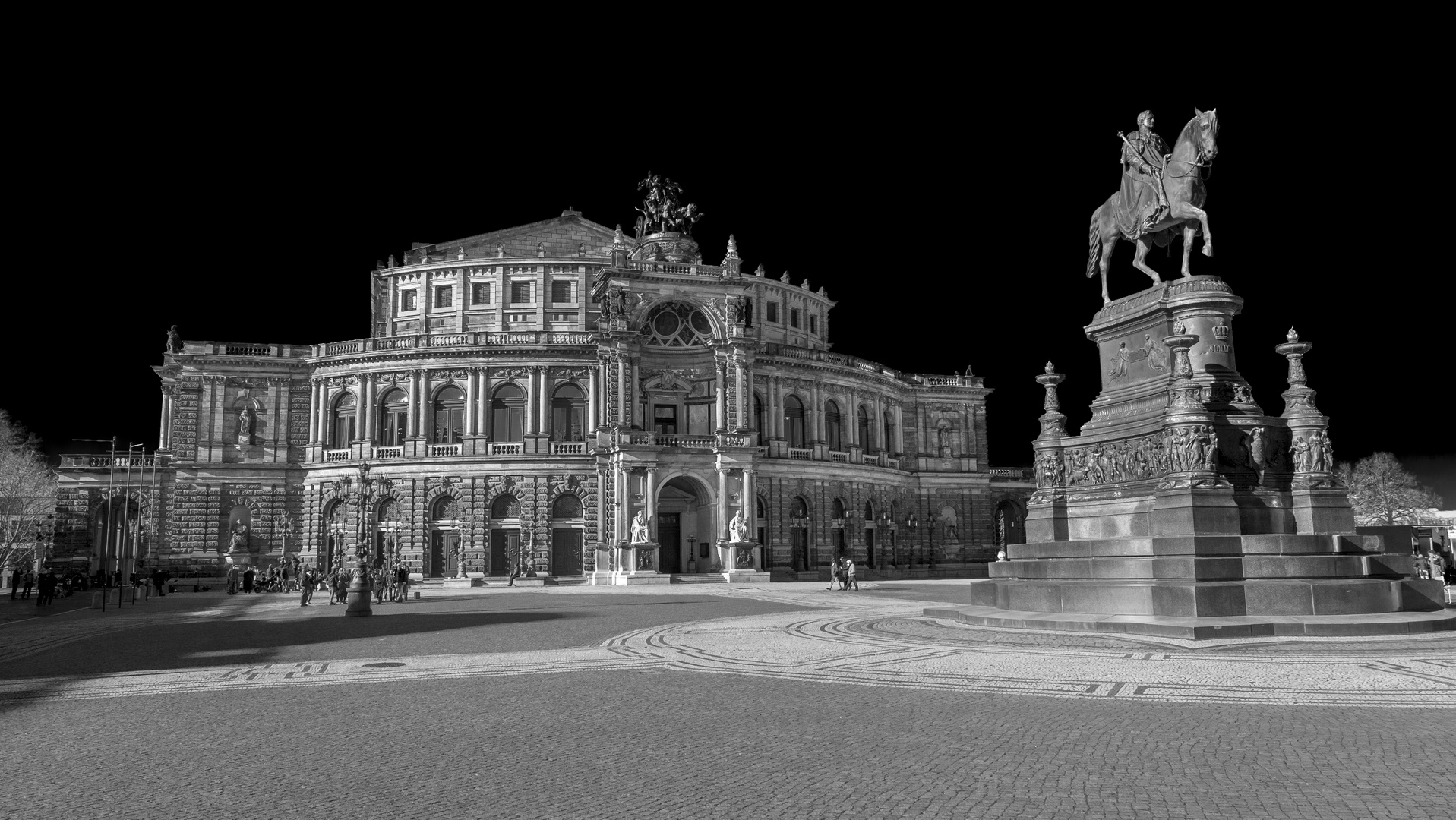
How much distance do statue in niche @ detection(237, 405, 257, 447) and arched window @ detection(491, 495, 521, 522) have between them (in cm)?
1704

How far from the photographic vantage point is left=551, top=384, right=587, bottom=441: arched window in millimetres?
63719

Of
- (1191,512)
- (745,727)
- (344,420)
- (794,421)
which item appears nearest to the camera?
(745,727)

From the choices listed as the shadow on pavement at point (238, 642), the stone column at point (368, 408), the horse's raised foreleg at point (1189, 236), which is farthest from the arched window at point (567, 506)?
the horse's raised foreleg at point (1189, 236)

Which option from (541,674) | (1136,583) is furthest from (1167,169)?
(541,674)

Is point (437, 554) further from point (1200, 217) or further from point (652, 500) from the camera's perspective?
point (1200, 217)

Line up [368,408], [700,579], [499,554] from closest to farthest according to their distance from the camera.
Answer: [700,579] → [499,554] → [368,408]

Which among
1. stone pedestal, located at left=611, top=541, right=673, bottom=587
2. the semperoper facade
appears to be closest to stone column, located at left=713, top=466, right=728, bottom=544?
the semperoper facade

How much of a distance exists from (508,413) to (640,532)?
13.2m

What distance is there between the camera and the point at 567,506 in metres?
62.0

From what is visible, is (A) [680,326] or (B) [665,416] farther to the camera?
(B) [665,416]

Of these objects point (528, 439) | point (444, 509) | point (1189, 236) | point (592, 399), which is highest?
point (592, 399)

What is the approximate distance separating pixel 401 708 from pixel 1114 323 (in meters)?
16.3

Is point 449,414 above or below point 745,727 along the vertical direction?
above

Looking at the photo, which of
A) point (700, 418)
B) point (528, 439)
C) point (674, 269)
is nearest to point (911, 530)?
point (700, 418)
